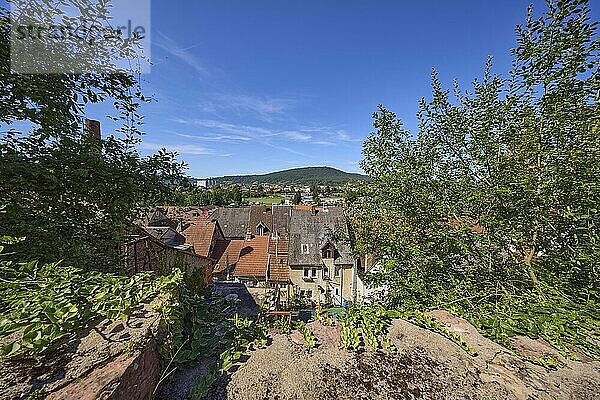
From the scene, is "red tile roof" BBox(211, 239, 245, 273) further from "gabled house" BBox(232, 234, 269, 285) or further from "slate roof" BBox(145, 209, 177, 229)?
"slate roof" BBox(145, 209, 177, 229)

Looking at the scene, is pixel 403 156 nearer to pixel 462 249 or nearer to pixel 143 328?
pixel 462 249

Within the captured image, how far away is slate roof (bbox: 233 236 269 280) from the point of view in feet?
60.7

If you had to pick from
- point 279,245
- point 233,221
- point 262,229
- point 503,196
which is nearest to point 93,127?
point 503,196

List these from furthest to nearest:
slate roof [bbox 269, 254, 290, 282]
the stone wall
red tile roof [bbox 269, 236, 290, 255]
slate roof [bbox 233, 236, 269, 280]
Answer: red tile roof [bbox 269, 236, 290, 255], slate roof [bbox 233, 236, 269, 280], slate roof [bbox 269, 254, 290, 282], the stone wall

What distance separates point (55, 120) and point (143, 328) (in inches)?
115

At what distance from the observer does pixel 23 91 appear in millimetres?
3121

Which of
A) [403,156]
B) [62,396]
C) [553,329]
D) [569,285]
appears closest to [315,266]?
[403,156]

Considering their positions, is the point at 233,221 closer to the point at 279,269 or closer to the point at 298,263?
the point at 279,269

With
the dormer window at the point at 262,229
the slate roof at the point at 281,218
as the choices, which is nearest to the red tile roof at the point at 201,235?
the dormer window at the point at 262,229

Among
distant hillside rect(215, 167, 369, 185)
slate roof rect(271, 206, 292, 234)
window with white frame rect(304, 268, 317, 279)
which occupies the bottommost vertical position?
window with white frame rect(304, 268, 317, 279)

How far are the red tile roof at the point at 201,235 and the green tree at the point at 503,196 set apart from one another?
1767cm

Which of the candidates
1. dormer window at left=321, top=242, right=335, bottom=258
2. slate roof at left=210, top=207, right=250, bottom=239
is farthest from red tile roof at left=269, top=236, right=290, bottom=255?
slate roof at left=210, top=207, right=250, bottom=239

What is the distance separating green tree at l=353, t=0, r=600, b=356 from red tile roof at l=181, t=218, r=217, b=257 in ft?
58.0

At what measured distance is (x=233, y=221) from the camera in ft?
98.4
